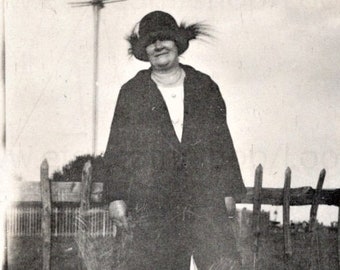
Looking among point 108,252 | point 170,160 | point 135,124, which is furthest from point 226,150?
point 108,252

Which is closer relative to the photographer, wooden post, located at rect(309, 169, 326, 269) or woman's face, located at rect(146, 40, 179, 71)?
woman's face, located at rect(146, 40, 179, 71)

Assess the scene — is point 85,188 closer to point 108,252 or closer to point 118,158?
point 118,158

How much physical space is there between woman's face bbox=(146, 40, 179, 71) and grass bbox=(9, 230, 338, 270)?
3.18 ft

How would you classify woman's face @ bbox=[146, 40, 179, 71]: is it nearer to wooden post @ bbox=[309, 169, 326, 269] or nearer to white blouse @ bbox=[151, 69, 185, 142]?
white blouse @ bbox=[151, 69, 185, 142]

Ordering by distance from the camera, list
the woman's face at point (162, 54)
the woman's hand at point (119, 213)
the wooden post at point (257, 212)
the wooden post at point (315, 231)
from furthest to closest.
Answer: the wooden post at point (315, 231) → the wooden post at point (257, 212) → the woman's face at point (162, 54) → the woman's hand at point (119, 213)

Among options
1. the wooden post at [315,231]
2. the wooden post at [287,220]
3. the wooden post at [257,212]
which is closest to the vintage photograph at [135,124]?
the wooden post at [257,212]

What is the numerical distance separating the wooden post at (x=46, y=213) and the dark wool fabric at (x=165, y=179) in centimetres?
31

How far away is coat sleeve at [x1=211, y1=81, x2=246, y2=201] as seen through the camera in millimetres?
2875

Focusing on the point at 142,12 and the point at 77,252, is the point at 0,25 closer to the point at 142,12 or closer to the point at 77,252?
the point at 142,12

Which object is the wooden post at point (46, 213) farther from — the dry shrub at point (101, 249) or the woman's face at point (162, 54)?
the woman's face at point (162, 54)

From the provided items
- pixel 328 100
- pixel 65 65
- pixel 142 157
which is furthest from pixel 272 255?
pixel 65 65

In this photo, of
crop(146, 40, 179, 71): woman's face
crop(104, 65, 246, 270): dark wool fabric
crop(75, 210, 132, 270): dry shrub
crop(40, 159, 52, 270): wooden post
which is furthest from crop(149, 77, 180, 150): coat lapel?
crop(40, 159, 52, 270): wooden post

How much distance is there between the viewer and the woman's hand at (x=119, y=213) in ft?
8.92

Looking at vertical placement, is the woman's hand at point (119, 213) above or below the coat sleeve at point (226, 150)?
below
